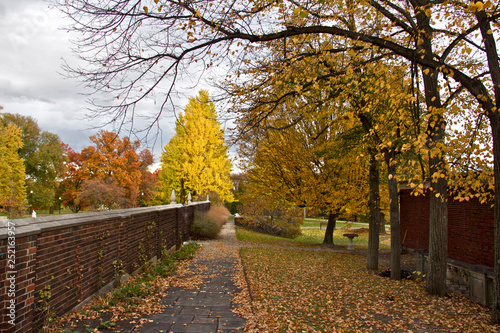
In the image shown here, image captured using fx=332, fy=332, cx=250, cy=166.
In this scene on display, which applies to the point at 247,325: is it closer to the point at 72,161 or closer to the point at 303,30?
the point at 303,30

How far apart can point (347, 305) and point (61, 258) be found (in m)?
5.02

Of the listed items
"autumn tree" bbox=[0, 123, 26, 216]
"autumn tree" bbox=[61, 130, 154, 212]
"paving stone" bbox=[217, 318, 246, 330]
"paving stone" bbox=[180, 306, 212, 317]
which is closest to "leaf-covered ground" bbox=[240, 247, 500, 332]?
"paving stone" bbox=[217, 318, 246, 330]

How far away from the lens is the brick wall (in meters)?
3.29

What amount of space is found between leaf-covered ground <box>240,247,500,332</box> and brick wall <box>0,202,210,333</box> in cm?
254

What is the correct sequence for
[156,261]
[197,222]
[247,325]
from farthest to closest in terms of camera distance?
[197,222] → [156,261] → [247,325]

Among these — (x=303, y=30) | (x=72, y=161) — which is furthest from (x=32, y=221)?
(x=72, y=161)

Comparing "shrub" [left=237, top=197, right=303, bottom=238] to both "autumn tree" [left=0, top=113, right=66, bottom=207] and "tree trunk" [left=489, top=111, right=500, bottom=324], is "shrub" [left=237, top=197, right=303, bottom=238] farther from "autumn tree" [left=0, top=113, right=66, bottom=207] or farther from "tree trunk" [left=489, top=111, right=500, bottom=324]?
"autumn tree" [left=0, top=113, right=66, bottom=207]

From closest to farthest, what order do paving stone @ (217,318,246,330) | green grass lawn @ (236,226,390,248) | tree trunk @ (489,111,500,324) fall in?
paving stone @ (217,318,246,330), tree trunk @ (489,111,500,324), green grass lawn @ (236,226,390,248)

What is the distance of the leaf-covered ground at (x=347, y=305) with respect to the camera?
513 cm

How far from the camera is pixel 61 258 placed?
434cm

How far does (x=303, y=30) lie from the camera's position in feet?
19.7

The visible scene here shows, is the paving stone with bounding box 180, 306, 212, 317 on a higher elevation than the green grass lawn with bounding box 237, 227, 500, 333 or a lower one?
higher

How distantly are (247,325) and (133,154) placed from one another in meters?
43.5

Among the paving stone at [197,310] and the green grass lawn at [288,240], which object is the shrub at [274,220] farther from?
the paving stone at [197,310]
